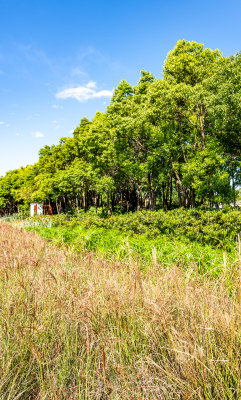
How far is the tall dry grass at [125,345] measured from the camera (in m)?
1.63

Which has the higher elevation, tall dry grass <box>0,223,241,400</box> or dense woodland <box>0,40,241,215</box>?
dense woodland <box>0,40,241,215</box>

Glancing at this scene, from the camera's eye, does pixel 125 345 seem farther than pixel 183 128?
No

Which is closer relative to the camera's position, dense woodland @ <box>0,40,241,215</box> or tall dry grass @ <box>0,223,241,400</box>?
tall dry grass @ <box>0,223,241,400</box>

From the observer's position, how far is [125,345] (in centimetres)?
191

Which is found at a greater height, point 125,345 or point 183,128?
point 183,128

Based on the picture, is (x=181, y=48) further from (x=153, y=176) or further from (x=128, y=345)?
(x=128, y=345)

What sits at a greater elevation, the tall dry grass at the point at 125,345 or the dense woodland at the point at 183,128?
the dense woodland at the point at 183,128

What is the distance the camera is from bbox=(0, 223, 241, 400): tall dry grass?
163 centimetres

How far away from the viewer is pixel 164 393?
5.28 ft

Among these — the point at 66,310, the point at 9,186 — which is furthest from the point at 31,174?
the point at 66,310

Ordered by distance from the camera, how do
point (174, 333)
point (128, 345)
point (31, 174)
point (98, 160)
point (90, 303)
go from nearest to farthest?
point (174, 333)
point (128, 345)
point (90, 303)
point (98, 160)
point (31, 174)

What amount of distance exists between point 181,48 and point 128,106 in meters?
5.54

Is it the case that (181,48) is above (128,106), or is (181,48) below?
above

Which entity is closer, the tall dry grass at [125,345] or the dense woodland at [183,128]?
the tall dry grass at [125,345]
